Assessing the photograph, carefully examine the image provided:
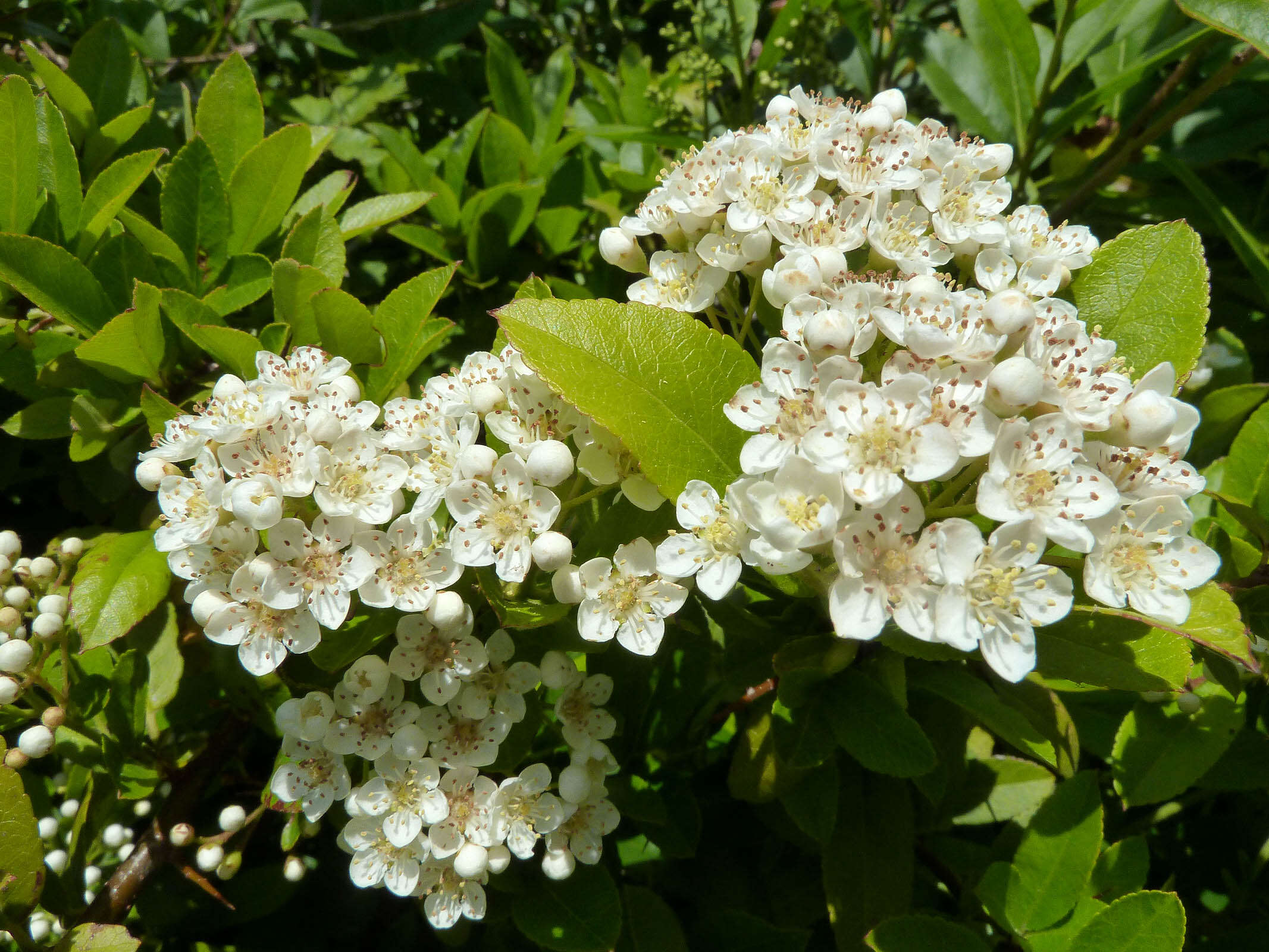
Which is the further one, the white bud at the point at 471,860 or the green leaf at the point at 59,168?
the green leaf at the point at 59,168

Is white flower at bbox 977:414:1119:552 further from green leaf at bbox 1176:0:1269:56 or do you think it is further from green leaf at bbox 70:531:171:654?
green leaf at bbox 70:531:171:654

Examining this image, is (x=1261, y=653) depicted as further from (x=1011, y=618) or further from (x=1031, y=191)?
(x=1031, y=191)

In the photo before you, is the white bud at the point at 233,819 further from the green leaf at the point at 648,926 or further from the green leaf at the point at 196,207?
the green leaf at the point at 196,207

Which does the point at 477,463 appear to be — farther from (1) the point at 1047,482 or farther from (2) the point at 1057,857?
(2) the point at 1057,857

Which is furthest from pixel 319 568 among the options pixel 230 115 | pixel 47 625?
pixel 230 115

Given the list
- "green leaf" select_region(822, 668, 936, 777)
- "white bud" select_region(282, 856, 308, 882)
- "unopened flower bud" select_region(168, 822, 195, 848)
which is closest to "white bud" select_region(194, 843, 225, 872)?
"unopened flower bud" select_region(168, 822, 195, 848)

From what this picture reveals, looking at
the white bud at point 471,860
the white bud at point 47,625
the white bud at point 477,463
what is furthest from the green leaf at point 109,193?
the white bud at point 471,860
